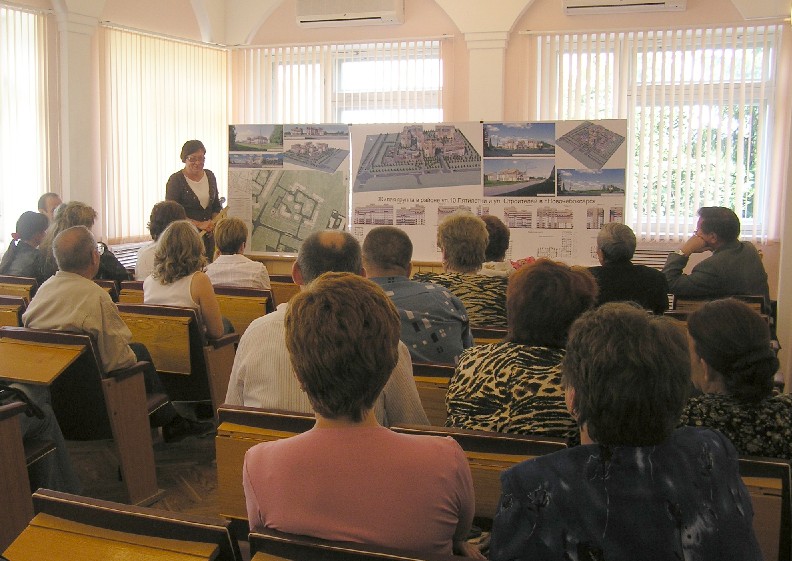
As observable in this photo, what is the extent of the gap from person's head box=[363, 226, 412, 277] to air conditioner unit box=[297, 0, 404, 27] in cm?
610

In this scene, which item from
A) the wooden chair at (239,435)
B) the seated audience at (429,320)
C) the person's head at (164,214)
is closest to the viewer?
the wooden chair at (239,435)

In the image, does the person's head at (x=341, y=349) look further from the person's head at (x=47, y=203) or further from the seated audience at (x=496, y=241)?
the person's head at (x=47, y=203)

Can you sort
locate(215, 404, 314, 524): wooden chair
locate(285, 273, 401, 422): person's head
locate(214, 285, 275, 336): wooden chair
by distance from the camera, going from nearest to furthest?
locate(285, 273, 401, 422): person's head, locate(215, 404, 314, 524): wooden chair, locate(214, 285, 275, 336): wooden chair

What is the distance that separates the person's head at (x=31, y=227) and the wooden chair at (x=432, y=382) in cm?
355

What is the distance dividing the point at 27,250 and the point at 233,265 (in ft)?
4.46

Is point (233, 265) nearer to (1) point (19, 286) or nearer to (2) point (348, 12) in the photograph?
(1) point (19, 286)

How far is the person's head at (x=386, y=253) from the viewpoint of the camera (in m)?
3.36

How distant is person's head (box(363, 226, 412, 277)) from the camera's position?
3363 mm

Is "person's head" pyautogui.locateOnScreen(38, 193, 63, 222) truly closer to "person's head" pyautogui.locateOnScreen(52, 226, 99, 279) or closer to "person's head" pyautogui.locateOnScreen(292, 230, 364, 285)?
"person's head" pyautogui.locateOnScreen(52, 226, 99, 279)

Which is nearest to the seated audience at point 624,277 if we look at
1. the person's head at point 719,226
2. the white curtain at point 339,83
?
the person's head at point 719,226

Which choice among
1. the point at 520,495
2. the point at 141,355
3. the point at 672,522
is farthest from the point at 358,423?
the point at 141,355

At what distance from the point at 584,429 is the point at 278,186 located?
643 cm

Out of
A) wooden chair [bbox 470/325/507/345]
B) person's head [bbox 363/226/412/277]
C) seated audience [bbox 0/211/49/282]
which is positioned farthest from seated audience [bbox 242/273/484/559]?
seated audience [bbox 0/211/49/282]

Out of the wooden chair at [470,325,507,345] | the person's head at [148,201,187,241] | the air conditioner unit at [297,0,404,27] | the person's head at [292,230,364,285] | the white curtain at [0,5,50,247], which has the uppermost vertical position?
the air conditioner unit at [297,0,404,27]
